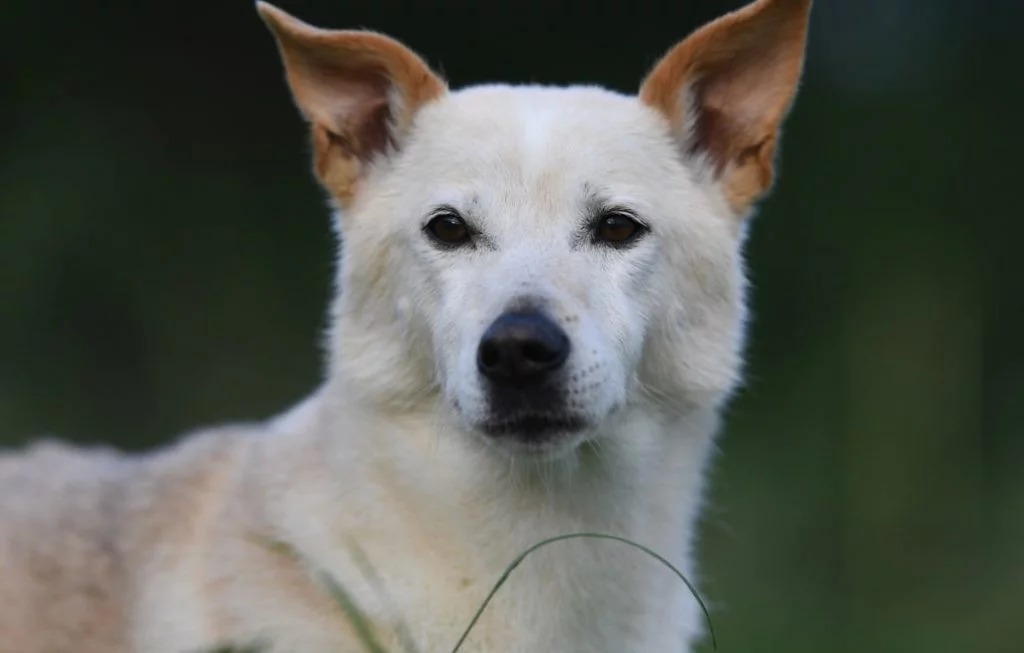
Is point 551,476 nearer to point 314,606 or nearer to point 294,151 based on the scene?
point 314,606

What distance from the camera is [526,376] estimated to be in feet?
10.9

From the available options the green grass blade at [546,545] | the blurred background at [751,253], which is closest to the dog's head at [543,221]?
the green grass blade at [546,545]

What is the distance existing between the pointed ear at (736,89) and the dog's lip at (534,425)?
3.04 ft

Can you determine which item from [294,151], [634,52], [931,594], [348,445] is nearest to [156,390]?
[294,151]

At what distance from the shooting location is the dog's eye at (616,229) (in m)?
3.67

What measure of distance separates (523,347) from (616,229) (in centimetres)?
55

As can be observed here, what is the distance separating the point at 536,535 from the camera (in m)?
3.64

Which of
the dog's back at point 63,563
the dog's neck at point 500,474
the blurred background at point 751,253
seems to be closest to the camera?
the dog's neck at point 500,474

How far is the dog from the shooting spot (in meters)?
3.50

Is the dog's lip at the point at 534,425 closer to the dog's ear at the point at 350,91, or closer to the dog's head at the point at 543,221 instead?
the dog's head at the point at 543,221

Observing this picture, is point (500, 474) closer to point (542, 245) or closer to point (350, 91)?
A: point (542, 245)

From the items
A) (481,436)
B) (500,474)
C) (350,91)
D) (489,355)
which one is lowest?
(500,474)

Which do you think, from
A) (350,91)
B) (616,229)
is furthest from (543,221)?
(350,91)

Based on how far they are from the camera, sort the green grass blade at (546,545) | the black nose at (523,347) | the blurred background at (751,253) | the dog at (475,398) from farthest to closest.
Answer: the blurred background at (751,253), the dog at (475,398), the black nose at (523,347), the green grass blade at (546,545)
